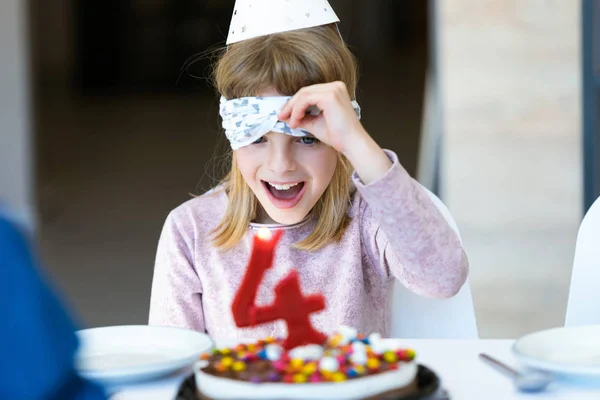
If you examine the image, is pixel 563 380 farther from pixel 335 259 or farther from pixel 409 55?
pixel 409 55

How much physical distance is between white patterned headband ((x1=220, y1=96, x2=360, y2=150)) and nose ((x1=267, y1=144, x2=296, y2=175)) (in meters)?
0.03

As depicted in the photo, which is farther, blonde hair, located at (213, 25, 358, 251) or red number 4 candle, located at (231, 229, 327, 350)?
blonde hair, located at (213, 25, 358, 251)

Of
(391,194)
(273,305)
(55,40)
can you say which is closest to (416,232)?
(391,194)

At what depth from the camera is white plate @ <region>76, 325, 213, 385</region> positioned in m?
1.05

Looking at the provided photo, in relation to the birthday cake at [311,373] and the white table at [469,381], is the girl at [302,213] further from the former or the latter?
the birthday cake at [311,373]

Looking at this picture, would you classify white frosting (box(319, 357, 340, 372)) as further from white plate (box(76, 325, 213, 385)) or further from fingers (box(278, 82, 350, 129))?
fingers (box(278, 82, 350, 129))

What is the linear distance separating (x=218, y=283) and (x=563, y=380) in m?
0.79

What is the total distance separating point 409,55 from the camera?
1307 centimetres

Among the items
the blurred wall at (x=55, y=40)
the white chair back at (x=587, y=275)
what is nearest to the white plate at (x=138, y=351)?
the white chair back at (x=587, y=275)

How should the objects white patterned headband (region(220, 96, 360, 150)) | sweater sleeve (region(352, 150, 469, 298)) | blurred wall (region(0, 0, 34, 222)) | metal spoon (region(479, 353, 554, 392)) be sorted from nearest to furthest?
metal spoon (region(479, 353, 554, 392))
sweater sleeve (region(352, 150, 469, 298))
white patterned headband (region(220, 96, 360, 150))
blurred wall (region(0, 0, 34, 222))

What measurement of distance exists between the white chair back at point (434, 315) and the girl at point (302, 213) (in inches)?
1.1

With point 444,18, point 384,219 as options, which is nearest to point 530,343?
point 384,219

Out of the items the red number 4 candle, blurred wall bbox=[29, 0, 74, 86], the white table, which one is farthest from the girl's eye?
blurred wall bbox=[29, 0, 74, 86]

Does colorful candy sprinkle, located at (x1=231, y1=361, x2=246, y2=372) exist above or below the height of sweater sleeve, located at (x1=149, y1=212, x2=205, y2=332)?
above
